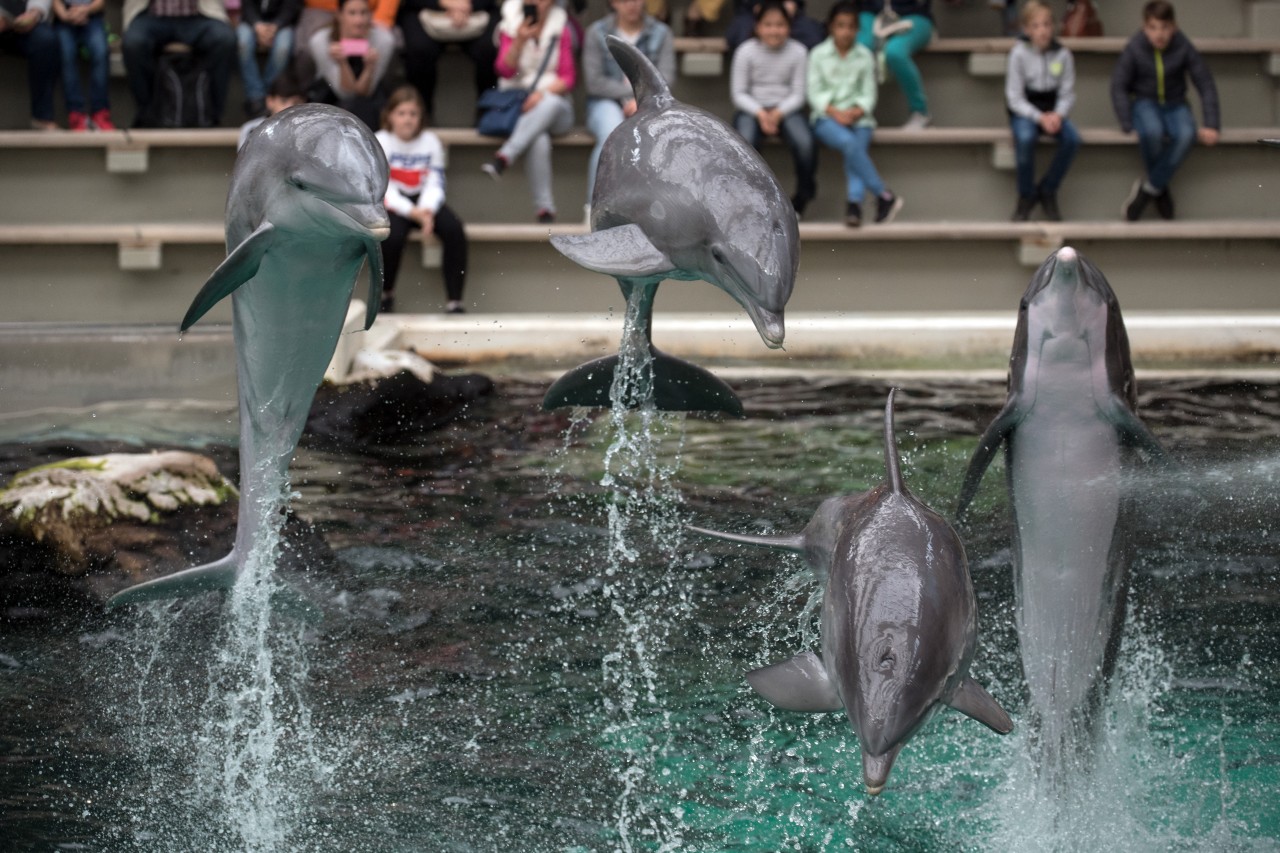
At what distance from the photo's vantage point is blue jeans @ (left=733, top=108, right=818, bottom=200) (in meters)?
12.3

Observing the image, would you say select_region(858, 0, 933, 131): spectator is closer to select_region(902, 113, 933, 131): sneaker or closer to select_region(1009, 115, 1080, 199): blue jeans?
select_region(902, 113, 933, 131): sneaker

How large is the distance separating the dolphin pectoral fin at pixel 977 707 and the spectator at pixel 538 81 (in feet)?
30.5

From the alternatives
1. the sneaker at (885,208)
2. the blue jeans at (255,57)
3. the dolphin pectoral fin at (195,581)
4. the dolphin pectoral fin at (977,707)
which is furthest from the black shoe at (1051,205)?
the dolphin pectoral fin at (977,707)

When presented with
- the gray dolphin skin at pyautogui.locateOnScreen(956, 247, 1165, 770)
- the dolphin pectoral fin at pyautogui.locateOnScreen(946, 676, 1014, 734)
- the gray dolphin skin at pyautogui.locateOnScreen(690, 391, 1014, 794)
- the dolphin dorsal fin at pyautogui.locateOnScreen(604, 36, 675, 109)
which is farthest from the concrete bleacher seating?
the dolphin pectoral fin at pyautogui.locateOnScreen(946, 676, 1014, 734)

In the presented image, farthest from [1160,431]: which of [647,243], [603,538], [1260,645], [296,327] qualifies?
[296,327]

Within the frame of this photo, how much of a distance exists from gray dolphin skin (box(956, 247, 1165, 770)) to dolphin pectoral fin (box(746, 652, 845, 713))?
111cm

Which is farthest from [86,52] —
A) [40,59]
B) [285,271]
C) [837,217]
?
[285,271]

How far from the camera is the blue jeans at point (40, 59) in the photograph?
12.5m

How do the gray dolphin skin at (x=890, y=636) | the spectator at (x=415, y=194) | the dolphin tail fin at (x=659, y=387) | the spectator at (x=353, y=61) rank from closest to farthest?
the gray dolphin skin at (x=890, y=636) → the dolphin tail fin at (x=659, y=387) → the spectator at (x=415, y=194) → the spectator at (x=353, y=61)

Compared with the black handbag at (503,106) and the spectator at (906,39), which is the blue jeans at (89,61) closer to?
the black handbag at (503,106)

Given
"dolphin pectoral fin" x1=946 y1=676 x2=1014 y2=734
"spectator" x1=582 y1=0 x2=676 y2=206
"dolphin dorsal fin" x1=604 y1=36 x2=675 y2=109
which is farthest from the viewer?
"spectator" x1=582 y1=0 x2=676 y2=206

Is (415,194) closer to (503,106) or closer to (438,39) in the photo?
(503,106)

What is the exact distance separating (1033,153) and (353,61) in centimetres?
540

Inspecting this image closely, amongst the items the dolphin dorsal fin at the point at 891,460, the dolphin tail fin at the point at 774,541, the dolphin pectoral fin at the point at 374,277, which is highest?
the dolphin pectoral fin at the point at 374,277
